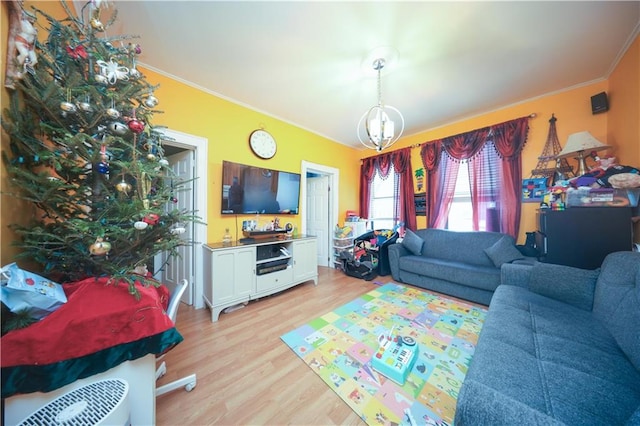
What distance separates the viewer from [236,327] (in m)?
1.97

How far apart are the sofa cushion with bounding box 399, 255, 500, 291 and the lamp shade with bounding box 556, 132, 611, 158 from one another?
1442 millimetres

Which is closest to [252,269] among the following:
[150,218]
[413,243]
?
[150,218]

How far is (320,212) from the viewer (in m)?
4.11

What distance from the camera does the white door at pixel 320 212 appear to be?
4.05 metres

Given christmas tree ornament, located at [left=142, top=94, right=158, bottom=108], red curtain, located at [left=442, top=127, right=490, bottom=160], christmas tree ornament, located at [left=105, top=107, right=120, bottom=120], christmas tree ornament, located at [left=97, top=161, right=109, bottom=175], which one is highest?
red curtain, located at [left=442, top=127, right=490, bottom=160]

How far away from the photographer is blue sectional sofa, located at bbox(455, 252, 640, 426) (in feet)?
2.33

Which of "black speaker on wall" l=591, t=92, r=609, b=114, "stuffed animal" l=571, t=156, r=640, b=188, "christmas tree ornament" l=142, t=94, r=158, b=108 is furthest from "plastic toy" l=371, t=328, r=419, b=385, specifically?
"black speaker on wall" l=591, t=92, r=609, b=114

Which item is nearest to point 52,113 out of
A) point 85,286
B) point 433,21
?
point 85,286

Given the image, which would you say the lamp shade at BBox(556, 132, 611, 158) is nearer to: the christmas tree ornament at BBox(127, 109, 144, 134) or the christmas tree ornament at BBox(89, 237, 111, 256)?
the christmas tree ornament at BBox(127, 109, 144, 134)

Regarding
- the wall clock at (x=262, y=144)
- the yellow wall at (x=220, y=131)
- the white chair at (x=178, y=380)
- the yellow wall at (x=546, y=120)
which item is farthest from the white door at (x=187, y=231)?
the yellow wall at (x=546, y=120)

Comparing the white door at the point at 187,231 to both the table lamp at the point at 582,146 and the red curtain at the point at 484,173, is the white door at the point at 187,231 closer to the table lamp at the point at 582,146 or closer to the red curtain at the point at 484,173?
the red curtain at the point at 484,173

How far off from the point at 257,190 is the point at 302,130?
1.44m

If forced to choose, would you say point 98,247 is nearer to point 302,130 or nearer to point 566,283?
point 566,283

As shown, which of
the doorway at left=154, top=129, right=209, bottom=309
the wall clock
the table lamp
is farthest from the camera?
the wall clock
